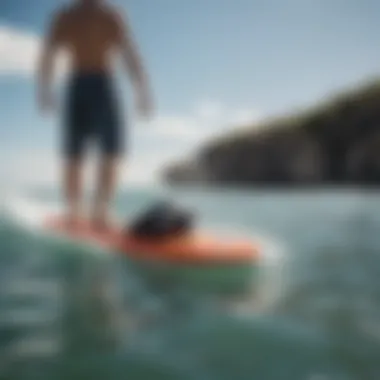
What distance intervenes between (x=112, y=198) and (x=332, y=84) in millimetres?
546

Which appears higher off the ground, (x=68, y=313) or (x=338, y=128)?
(x=338, y=128)

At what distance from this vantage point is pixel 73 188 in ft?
4.12

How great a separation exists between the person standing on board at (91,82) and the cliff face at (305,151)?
0.49 ft

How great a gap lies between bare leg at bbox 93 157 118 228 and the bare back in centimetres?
21

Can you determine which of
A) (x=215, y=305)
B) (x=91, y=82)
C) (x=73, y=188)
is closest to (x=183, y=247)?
(x=215, y=305)

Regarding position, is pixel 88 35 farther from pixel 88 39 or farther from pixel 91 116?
pixel 91 116

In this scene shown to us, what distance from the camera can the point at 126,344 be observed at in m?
1.17

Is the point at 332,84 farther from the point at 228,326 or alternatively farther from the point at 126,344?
the point at 126,344

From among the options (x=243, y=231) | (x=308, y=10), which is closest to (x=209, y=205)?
(x=243, y=231)

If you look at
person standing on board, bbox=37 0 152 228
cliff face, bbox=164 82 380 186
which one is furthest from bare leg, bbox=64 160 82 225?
cliff face, bbox=164 82 380 186

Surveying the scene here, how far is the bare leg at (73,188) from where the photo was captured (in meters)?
1.25

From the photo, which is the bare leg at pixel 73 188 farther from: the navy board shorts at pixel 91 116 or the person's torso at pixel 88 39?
the person's torso at pixel 88 39

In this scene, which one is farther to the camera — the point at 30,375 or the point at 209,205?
the point at 209,205

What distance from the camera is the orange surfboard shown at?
1.23m
